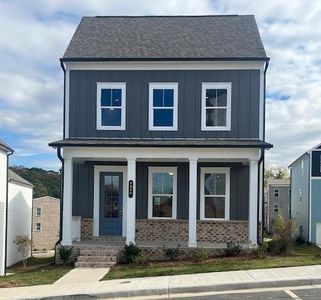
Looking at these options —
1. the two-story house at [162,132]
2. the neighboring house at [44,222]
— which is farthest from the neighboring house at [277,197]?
the two-story house at [162,132]

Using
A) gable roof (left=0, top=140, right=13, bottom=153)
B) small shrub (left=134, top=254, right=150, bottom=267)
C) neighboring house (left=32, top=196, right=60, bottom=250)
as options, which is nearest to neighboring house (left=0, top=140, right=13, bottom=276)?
gable roof (left=0, top=140, right=13, bottom=153)

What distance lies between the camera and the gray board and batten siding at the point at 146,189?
19.0 m

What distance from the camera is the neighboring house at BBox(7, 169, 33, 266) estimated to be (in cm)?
2319

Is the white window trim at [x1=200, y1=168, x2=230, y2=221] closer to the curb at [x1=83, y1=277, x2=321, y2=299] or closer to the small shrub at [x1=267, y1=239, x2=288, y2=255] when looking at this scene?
the small shrub at [x1=267, y1=239, x2=288, y2=255]

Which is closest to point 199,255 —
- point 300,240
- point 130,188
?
point 130,188

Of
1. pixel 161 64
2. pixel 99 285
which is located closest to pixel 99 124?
pixel 161 64

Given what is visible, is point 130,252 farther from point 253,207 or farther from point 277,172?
point 277,172

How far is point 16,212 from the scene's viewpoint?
2461 cm

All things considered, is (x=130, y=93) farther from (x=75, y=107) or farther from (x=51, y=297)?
(x=51, y=297)

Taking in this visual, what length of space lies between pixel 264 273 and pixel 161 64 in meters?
8.95

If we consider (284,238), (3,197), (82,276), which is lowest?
(82,276)

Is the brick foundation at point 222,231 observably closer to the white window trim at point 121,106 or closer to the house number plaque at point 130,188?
the house number plaque at point 130,188

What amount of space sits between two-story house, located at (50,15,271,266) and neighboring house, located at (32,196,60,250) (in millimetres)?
23976

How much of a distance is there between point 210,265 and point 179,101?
6.55 metres
